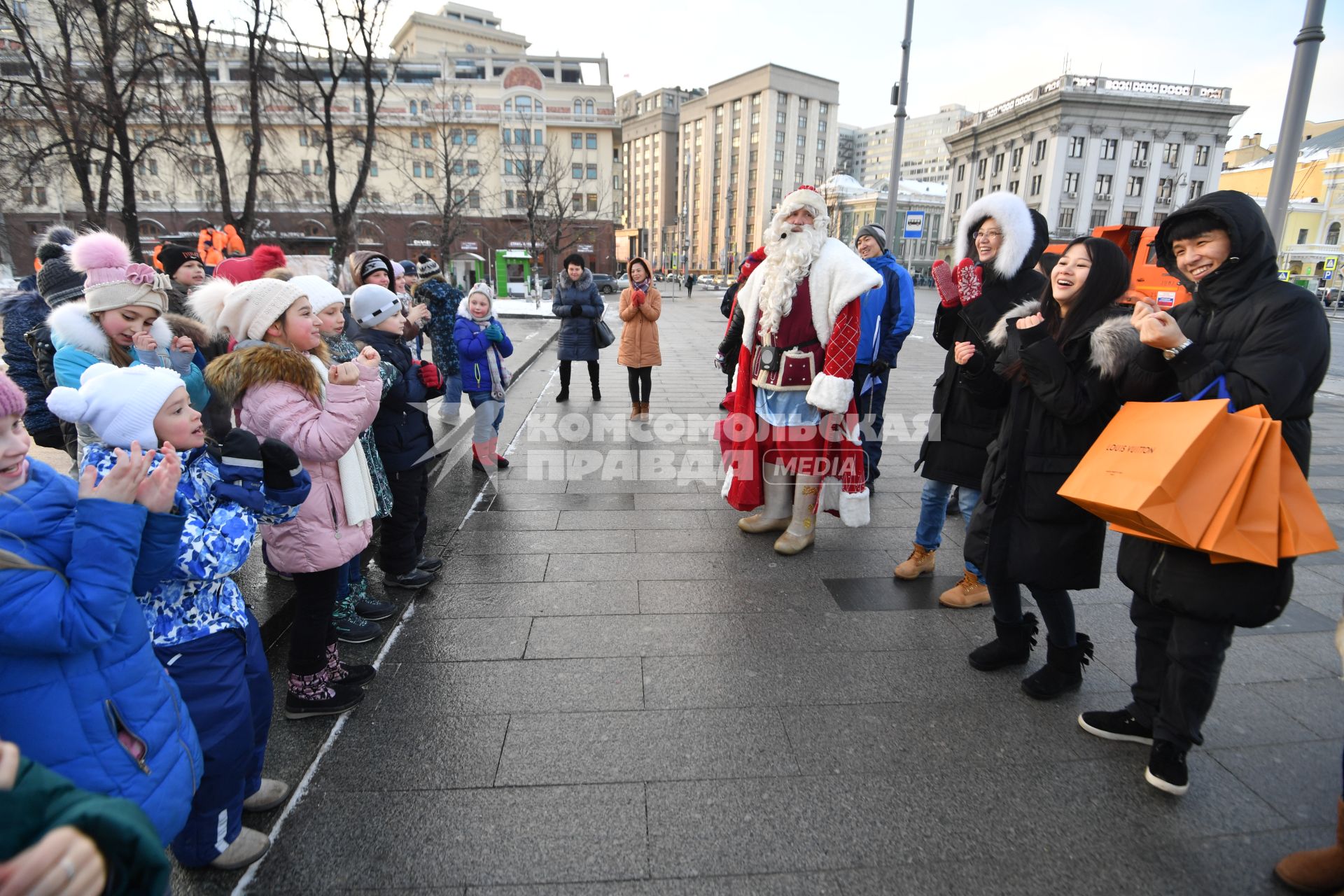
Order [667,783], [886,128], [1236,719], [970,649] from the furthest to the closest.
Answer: [886,128]
[970,649]
[1236,719]
[667,783]

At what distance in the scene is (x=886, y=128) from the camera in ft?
500

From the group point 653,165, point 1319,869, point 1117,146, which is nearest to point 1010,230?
point 1319,869

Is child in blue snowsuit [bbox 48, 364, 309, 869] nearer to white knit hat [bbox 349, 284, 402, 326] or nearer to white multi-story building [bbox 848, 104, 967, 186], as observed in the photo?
white knit hat [bbox 349, 284, 402, 326]

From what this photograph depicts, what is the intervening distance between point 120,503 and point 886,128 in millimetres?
175371

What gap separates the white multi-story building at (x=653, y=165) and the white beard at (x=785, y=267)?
315ft

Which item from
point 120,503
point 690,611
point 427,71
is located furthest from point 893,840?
point 427,71

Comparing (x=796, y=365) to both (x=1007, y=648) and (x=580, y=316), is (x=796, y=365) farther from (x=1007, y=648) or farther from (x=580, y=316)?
(x=580, y=316)

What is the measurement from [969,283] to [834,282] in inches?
28.9

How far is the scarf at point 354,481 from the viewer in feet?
8.54

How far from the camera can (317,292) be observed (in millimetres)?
2660

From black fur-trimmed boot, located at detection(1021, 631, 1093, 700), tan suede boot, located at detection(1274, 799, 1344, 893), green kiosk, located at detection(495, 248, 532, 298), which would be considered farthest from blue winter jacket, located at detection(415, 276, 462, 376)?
green kiosk, located at detection(495, 248, 532, 298)

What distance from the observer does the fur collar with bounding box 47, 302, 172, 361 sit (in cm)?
246

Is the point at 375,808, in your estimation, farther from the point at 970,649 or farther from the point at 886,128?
the point at 886,128

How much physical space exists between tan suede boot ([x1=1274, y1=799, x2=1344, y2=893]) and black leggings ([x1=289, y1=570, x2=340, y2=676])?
320 centimetres
